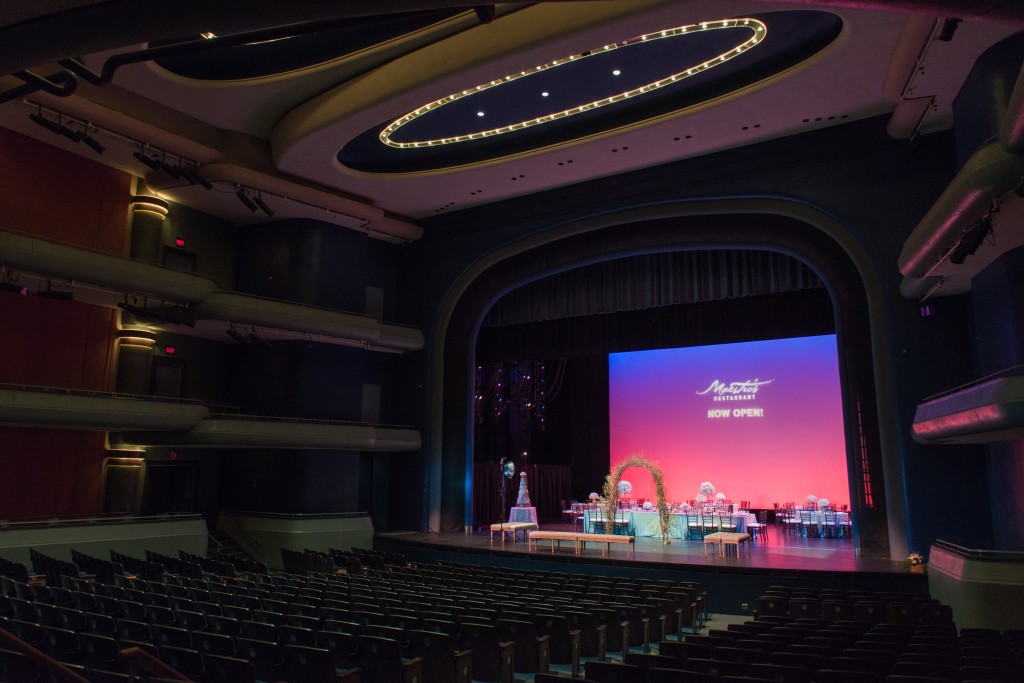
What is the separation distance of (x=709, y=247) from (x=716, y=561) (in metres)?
8.04

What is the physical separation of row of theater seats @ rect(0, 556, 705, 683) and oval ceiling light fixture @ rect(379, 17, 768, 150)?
9.24 m

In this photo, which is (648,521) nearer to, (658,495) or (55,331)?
(658,495)

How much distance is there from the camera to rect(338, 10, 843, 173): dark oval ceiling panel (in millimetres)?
13000

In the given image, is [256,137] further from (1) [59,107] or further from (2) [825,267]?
(2) [825,267]

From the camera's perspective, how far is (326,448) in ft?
61.8

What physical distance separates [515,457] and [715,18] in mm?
17847

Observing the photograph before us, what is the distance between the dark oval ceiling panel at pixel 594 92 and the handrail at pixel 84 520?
33.3 feet

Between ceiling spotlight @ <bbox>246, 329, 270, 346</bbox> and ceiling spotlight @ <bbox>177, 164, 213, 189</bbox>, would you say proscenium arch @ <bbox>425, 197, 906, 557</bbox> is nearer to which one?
ceiling spotlight @ <bbox>246, 329, 270, 346</bbox>

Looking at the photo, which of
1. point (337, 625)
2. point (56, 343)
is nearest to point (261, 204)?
point (56, 343)

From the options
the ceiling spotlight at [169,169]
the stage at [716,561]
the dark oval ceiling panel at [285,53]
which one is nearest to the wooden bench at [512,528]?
the stage at [716,561]

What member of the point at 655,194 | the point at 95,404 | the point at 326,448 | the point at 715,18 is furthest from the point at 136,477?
the point at 715,18

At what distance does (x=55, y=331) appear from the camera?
16.7 m

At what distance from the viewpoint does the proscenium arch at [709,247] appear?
47.9 feet

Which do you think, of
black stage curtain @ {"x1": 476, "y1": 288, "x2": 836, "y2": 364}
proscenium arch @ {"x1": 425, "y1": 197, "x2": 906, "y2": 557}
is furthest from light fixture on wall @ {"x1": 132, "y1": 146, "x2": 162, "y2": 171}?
black stage curtain @ {"x1": 476, "y1": 288, "x2": 836, "y2": 364}
